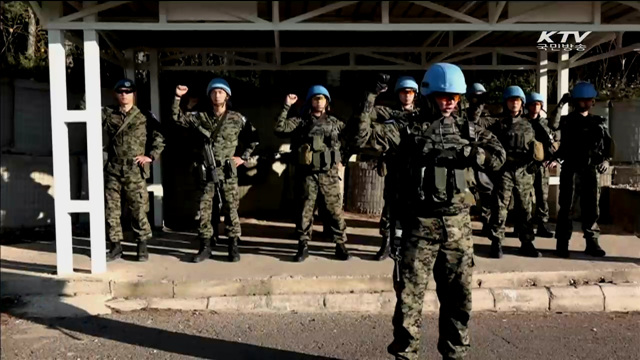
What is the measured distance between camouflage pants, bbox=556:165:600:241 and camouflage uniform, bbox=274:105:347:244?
2497 millimetres

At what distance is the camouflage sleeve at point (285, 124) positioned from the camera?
624 cm

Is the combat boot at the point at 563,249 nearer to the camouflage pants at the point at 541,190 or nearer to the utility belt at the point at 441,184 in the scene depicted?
the camouflage pants at the point at 541,190

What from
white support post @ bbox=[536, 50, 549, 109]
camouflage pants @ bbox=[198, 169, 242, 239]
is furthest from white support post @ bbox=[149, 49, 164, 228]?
white support post @ bbox=[536, 50, 549, 109]

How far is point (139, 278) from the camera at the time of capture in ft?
18.8

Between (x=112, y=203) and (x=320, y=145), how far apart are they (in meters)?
2.35

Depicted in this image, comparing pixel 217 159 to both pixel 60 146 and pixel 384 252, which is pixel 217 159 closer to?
pixel 60 146

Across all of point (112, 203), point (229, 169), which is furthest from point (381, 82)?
point (112, 203)

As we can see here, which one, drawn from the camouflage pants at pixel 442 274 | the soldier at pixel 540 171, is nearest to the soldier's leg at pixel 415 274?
the camouflage pants at pixel 442 274

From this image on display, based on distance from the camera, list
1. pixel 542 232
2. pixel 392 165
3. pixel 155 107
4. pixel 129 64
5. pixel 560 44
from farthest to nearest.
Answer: pixel 560 44 → pixel 155 107 → pixel 129 64 → pixel 542 232 → pixel 392 165

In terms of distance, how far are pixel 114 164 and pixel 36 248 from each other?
5.75 feet

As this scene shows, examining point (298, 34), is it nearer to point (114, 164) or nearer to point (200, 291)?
point (114, 164)

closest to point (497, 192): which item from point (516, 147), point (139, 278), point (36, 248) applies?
point (516, 147)

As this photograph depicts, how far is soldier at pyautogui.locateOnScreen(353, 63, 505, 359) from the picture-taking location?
3.80 m

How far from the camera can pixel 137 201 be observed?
255 inches
